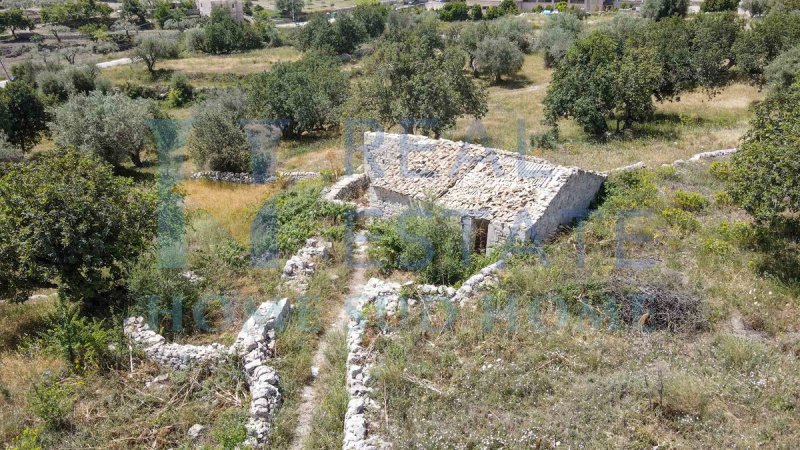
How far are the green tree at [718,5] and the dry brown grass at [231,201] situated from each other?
53668 mm

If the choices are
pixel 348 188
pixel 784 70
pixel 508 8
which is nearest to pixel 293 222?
pixel 348 188

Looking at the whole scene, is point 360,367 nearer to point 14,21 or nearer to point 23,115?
point 23,115

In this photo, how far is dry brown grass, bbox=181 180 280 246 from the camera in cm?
1627


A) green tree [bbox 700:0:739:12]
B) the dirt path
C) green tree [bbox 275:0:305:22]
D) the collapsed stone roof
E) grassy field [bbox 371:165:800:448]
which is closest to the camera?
grassy field [bbox 371:165:800:448]

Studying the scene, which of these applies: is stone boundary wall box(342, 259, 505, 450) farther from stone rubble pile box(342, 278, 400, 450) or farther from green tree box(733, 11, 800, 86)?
green tree box(733, 11, 800, 86)

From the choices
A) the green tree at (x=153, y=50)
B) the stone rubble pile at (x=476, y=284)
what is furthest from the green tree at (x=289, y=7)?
the stone rubble pile at (x=476, y=284)

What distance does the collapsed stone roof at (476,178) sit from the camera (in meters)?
13.0

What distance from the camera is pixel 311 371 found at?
32.7ft

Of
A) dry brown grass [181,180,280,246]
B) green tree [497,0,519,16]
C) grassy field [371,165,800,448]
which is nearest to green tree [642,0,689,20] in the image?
Result: green tree [497,0,519,16]

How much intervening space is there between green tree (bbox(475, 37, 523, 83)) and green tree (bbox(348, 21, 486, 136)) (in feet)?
48.5

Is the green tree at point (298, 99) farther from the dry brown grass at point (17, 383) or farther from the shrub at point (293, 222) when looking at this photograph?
the dry brown grass at point (17, 383)

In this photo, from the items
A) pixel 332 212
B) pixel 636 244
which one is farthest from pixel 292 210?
pixel 636 244

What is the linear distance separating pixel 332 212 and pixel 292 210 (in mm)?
1291

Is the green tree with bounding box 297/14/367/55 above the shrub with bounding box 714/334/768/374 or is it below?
above
